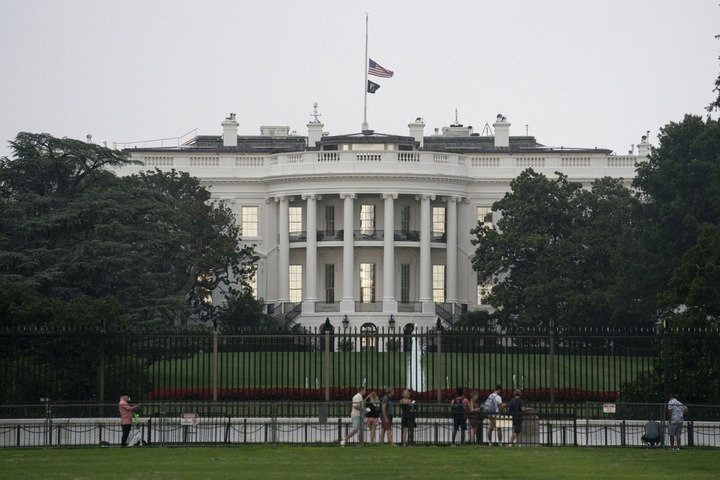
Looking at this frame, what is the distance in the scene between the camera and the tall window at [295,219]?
8606cm

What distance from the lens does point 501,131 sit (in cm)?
9481

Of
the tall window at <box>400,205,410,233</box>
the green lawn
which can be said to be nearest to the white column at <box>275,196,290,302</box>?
the tall window at <box>400,205,410,233</box>

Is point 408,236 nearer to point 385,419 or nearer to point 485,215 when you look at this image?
point 485,215

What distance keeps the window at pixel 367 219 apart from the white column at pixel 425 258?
3063mm

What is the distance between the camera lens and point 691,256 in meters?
43.2

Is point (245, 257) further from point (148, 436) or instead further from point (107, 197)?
point (148, 436)

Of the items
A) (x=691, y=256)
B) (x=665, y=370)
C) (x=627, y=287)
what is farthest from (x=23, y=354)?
(x=627, y=287)

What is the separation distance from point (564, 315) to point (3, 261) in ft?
89.4

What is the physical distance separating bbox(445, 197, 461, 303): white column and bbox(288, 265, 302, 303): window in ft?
26.3

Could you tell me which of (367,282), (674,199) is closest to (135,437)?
(674,199)

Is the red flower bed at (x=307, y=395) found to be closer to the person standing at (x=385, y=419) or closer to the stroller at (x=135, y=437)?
the stroller at (x=135, y=437)

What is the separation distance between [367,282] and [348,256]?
3006 millimetres

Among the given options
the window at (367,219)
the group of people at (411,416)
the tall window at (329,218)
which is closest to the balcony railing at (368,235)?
the window at (367,219)

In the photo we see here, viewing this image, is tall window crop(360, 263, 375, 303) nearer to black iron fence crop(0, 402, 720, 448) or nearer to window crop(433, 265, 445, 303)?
window crop(433, 265, 445, 303)
